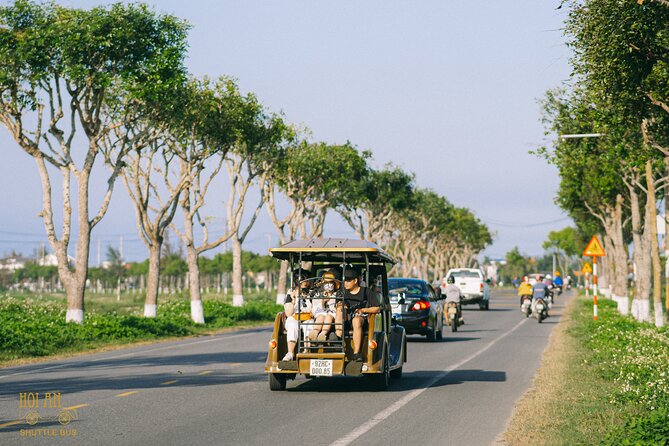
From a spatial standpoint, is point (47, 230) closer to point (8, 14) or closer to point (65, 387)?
point (8, 14)

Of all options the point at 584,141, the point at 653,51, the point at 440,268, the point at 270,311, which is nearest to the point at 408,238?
the point at 440,268

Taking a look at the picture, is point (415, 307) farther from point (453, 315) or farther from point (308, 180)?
point (308, 180)

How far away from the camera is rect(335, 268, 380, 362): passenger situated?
14375 millimetres

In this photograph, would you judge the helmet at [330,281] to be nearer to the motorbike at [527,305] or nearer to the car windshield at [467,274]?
the motorbike at [527,305]

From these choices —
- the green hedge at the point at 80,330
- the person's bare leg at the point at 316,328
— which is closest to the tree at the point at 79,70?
the green hedge at the point at 80,330

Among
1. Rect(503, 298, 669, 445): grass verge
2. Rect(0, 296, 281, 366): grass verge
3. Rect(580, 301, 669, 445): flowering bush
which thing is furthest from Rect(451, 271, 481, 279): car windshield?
Rect(503, 298, 669, 445): grass verge

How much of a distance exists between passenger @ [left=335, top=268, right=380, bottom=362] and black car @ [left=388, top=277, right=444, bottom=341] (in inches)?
449

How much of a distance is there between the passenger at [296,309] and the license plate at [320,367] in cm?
36

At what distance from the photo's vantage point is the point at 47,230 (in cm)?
2923

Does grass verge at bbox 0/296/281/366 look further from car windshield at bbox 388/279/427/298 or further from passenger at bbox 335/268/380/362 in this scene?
passenger at bbox 335/268/380/362

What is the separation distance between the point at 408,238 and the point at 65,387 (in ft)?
265

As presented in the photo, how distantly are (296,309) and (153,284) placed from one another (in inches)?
872

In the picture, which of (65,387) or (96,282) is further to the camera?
(96,282)

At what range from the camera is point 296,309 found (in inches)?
581
